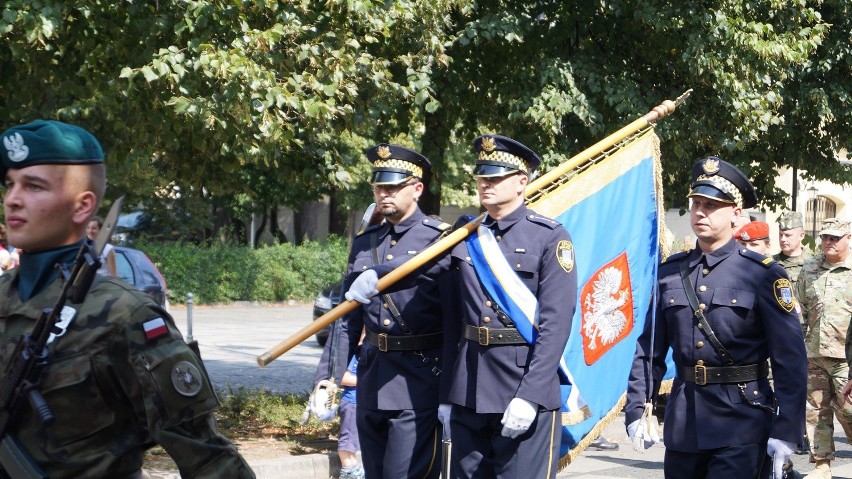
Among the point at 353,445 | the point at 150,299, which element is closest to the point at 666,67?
the point at 353,445

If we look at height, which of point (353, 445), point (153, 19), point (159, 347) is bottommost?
point (353, 445)

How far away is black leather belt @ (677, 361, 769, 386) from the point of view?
543 centimetres

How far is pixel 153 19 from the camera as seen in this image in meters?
8.49

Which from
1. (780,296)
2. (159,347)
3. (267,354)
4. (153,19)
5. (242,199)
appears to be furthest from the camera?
(242,199)

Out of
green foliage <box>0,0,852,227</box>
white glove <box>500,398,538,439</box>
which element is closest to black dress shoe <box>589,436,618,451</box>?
green foliage <box>0,0,852,227</box>

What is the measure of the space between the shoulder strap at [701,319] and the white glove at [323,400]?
2107 mm

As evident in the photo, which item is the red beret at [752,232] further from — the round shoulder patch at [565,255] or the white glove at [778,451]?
the white glove at [778,451]

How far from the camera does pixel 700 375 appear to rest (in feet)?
18.0

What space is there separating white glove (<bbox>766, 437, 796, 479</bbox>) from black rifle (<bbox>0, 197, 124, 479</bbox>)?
3570 millimetres

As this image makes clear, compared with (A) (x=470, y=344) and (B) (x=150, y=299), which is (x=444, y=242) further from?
(B) (x=150, y=299)

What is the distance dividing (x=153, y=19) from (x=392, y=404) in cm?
381

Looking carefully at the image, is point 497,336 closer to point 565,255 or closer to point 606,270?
point 565,255

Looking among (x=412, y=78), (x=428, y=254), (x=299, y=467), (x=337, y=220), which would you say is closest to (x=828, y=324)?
(x=412, y=78)

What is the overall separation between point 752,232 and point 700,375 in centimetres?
475
